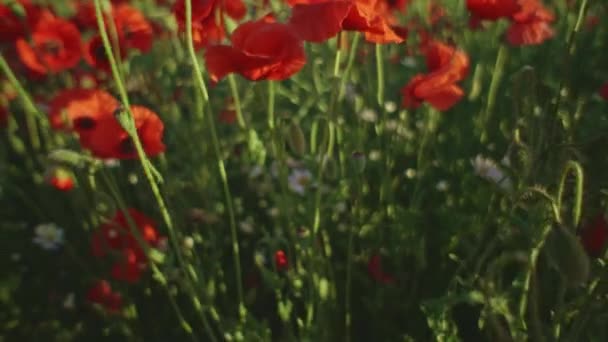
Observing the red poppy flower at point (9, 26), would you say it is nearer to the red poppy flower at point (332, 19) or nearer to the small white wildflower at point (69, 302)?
the small white wildflower at point (69, 302)

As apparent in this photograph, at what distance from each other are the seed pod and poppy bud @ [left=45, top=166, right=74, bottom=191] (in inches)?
36.8

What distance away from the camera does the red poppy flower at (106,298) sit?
1.48m

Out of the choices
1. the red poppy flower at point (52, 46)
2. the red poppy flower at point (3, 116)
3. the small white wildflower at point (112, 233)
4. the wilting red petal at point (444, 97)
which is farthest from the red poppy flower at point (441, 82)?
the red poppy flower at point (3, 116)

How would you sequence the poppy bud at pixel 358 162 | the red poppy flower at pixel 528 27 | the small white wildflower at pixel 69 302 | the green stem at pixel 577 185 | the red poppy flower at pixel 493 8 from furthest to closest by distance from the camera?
the small white wildflower at pixel 69 302 → the red poppy flower at pixel 528 27 → the red poppy flower at pixel 493 8 → the poppy bud at pixel 358 162 → the green stem at pixel 577 185

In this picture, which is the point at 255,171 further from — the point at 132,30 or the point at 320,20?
the point at 320,20

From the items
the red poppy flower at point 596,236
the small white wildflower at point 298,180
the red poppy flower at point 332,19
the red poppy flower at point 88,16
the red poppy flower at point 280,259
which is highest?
the red poppy flower at point 332,19

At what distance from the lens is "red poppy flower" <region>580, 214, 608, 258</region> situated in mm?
1097

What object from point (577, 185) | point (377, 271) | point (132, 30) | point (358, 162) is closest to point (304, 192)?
point (377, 271)

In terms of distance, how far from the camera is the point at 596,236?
1.10m

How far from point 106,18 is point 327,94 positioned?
2.66 ft

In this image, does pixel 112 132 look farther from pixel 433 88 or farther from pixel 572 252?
pixel 572 252

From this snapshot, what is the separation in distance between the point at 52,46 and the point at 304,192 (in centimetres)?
68

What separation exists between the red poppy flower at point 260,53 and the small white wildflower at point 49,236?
933mm

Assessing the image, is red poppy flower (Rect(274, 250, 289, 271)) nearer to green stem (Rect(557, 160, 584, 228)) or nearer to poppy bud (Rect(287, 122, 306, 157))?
poppy bud (Rect(287, 122, 306, 157))
